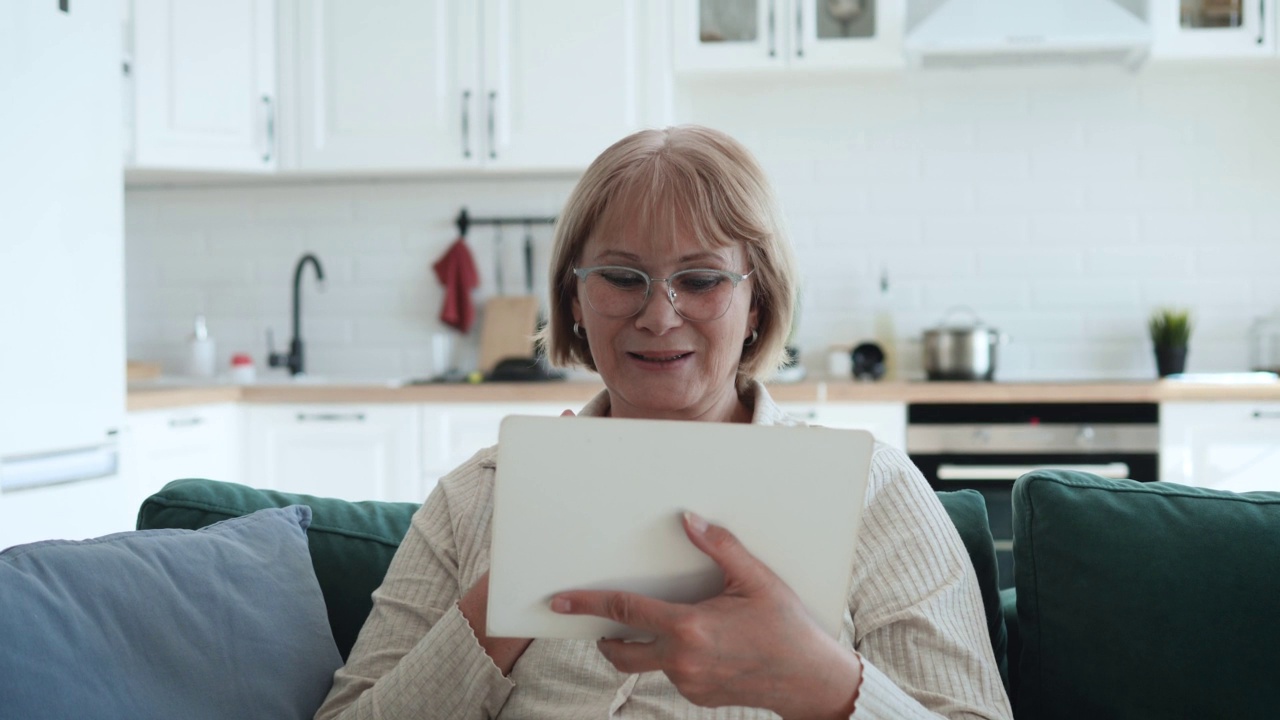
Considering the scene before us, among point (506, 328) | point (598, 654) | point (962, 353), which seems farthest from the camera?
point (506, 328)

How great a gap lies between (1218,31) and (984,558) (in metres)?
2.71

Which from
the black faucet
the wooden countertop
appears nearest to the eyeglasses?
the wooden countertop

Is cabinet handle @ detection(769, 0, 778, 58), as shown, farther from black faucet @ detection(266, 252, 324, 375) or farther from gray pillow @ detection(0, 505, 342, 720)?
gray pillow @ detection(0, 505, 342, 720)

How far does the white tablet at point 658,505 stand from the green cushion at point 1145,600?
24.5 inches

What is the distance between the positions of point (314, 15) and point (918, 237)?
2234mm

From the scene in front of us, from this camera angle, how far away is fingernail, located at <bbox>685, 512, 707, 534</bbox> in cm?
90

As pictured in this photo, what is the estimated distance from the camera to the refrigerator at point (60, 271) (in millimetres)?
2467

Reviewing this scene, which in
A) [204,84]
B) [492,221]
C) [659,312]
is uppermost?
[204,84]

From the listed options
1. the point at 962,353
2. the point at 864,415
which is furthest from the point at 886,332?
the point at 864,415

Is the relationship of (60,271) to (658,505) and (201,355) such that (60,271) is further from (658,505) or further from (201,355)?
(658,505)

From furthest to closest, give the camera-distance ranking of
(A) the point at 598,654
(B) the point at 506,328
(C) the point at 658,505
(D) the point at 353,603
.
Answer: (B) the point at 506,328
(D) the point at 353,603
(A) the point at 598,654
(C) the point at 658,505

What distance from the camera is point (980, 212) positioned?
3.89m

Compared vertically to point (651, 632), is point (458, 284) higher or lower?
higher

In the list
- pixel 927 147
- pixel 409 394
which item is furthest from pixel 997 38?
pixel 409 394
